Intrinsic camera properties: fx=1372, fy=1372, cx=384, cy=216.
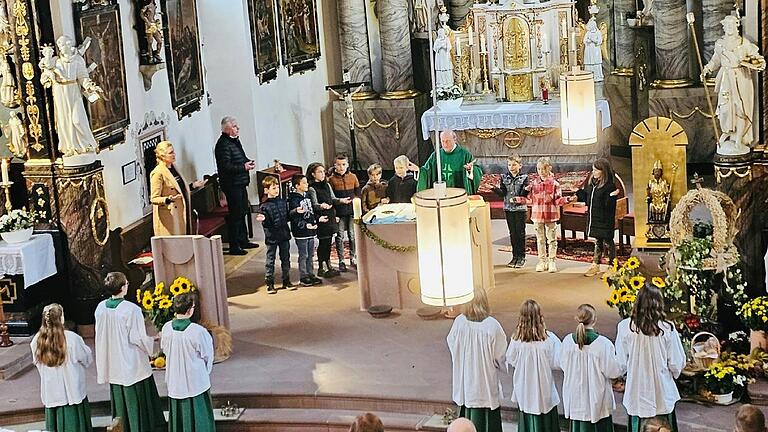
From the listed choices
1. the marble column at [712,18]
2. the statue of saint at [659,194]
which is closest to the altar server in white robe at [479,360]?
the statue of saint at [659,194]

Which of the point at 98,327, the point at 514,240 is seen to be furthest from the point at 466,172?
the point at 98,327

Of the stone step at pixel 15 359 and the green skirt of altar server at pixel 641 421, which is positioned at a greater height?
the stone step at pixel 15 359

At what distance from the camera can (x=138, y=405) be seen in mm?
12102

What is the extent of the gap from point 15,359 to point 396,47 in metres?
10.5

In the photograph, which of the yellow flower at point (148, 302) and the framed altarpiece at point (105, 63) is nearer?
the yellow flower at point (148, 302)

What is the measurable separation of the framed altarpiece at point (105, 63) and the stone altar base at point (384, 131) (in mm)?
7173

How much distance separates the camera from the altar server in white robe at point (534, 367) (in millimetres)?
10883

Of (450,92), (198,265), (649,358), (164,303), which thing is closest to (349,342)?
Result: (198,265)

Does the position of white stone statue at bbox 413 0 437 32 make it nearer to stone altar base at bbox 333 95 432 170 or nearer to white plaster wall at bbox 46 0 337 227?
stone altar base at bbox 333 95 432 170

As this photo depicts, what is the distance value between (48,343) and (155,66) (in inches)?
233

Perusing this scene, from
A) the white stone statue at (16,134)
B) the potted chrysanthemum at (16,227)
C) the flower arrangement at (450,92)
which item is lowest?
the potted chrysanthemum at (16,227)

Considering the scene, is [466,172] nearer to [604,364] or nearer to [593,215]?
[593,215]

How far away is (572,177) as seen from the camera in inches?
837

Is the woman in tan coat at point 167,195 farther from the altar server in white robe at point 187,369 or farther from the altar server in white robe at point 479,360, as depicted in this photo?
the altar server in white robe at point 479,360
